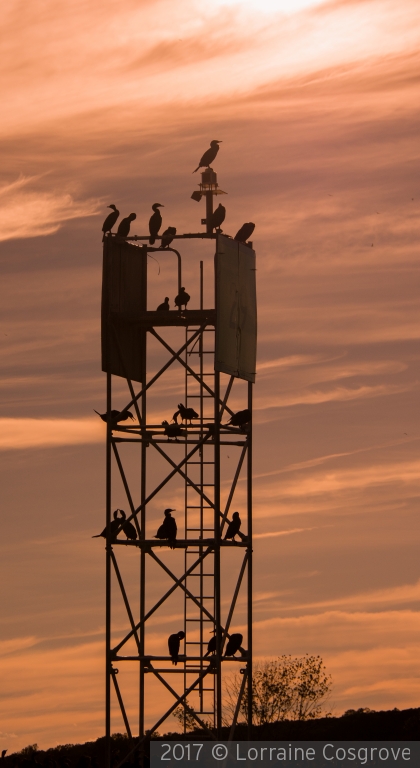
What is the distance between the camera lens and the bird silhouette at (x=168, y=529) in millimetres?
41969

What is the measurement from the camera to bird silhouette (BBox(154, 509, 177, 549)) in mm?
41969

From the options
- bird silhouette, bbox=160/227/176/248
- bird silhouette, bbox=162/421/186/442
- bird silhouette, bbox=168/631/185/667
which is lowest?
bird silhouette, bbox=168/631/185/667

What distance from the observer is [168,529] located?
4197 cm

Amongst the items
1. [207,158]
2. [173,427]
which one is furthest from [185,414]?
[207,158]

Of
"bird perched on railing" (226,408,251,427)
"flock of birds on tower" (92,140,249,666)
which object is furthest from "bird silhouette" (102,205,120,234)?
"bird perched on railing" (226,408,251,427)

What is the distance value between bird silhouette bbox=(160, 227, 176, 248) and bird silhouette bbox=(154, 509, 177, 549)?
723 cm

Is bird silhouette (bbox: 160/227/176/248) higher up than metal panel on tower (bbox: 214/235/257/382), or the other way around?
bird silhouette (bbox: 160/227/176/248)

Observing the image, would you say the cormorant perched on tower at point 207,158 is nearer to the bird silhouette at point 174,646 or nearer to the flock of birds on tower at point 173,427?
the flock of birds on tower at point 173,427

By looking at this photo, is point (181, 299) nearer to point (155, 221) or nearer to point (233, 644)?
point (155, 221)

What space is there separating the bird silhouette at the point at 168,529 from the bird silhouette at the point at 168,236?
23.7 feet

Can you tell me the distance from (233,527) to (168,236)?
7.92 meters

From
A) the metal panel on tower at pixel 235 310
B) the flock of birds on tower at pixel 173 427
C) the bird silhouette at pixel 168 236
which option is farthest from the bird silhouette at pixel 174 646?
the bird silhouette at pixel 168 236

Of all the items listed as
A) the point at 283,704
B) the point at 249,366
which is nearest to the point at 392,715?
the point at 283,704

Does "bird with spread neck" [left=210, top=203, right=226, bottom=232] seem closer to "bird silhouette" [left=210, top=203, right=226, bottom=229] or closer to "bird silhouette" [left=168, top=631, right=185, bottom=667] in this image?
"bird silhouette" [left=210, top=203, right=226, bottom=229]
